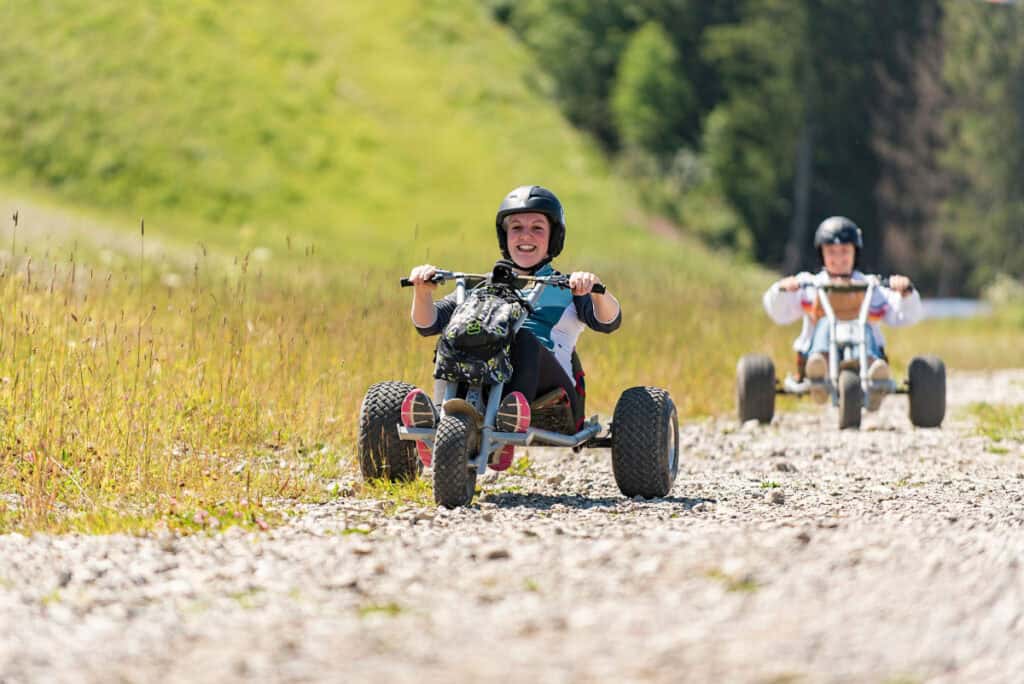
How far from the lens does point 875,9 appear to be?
50.4m

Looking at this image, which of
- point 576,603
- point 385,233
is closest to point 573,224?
point 385,233

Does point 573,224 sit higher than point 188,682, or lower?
higher

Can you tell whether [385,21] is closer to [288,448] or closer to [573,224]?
[573,224]

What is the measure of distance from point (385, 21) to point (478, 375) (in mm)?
37698

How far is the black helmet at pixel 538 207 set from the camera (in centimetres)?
822

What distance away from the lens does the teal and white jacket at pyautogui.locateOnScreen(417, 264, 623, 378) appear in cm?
806

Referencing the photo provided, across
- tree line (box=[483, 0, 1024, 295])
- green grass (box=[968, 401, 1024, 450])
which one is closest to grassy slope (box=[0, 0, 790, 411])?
tree line (box=[483, 0, 1024, 295])

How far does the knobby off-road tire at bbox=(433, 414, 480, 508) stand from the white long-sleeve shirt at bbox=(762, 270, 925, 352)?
594cm

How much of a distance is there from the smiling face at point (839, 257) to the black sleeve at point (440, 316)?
5.78m

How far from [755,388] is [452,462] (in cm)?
581

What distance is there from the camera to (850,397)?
1191cm

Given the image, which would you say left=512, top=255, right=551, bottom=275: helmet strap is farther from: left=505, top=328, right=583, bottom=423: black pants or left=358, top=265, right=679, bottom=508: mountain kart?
left=505, top=328, right=583, bottom=423: black pants

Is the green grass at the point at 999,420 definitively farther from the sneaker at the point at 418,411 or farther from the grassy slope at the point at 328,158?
the sneaker at the point at 418,411

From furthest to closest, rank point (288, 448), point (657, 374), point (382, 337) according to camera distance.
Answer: point (657, 374) → point (382, 337) → point (288, 448)
